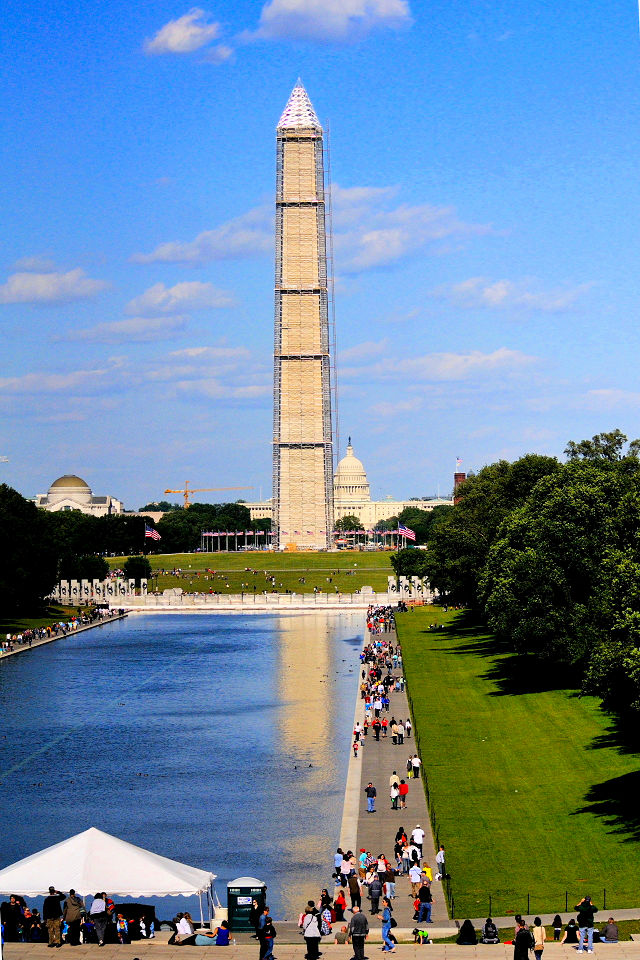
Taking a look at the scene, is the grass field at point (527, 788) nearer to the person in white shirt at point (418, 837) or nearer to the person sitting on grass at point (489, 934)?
the person in white shirt at point (418, 837)

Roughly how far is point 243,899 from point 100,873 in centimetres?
288

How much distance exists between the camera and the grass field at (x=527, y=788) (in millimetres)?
30906

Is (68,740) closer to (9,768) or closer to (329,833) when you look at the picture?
(9,768)

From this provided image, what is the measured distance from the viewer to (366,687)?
209 ft

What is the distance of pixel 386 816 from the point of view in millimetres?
38656

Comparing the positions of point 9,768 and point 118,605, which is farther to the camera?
point 118,605

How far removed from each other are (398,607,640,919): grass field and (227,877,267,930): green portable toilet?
4318 millimetres

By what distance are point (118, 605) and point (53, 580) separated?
18.2m

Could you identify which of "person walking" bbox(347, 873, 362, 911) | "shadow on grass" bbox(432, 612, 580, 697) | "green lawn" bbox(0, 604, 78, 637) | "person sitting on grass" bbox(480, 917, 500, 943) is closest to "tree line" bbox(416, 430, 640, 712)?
"shadow on grass" bbox(432, 612, 580, 697)

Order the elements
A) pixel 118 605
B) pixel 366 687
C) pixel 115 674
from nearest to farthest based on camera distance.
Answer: pixel 366 687, pixel 115 674, pixel 118 605

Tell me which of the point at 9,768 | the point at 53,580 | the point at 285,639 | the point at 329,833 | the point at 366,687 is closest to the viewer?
the point at 329,833

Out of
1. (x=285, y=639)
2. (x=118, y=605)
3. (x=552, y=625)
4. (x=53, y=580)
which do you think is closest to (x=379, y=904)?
(x=552, y=625)

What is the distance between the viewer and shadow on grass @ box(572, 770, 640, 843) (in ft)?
116

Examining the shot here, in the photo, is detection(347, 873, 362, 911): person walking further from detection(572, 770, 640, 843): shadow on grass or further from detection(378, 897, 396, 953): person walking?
detection(572, 770, 640, 843): shadow on grass
